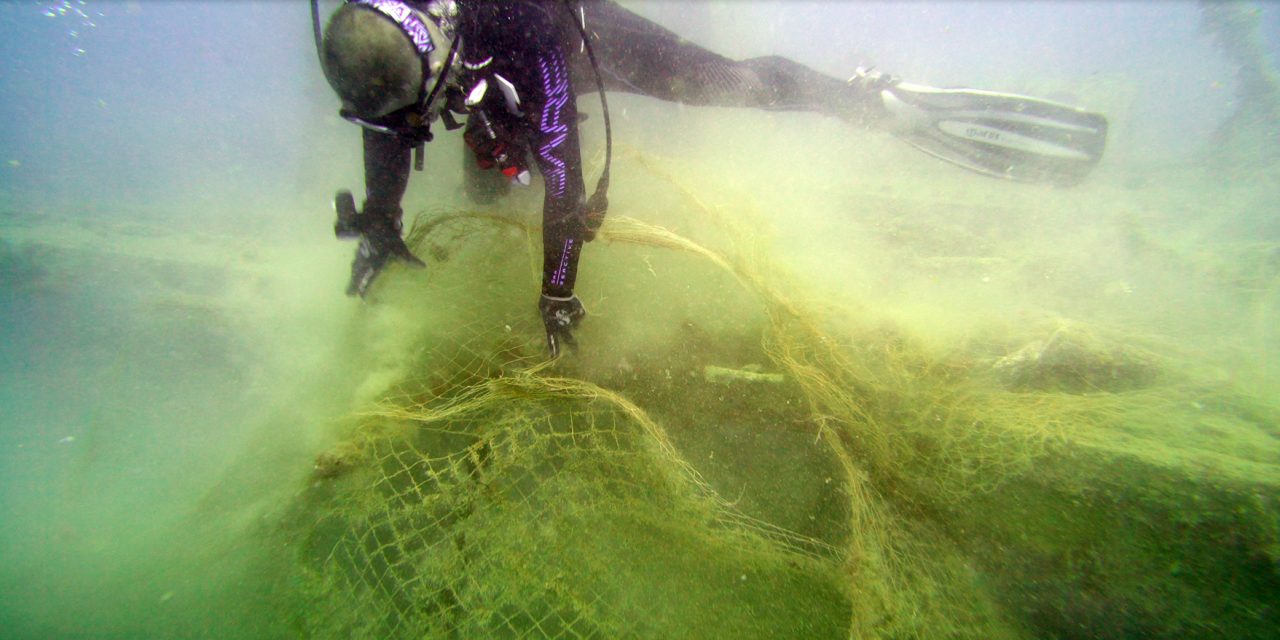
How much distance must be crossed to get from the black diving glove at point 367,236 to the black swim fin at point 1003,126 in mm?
6391

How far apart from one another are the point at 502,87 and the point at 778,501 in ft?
10.0

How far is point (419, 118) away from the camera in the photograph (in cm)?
262

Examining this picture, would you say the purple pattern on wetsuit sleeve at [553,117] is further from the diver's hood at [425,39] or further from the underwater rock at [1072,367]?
the underwater rock at [1072,367]

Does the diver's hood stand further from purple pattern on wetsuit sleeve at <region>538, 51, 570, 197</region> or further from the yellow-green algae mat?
the yellow-green algae mat

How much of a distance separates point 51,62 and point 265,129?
5303 cm

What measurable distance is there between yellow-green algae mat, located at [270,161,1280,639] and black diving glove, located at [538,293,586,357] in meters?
0.16

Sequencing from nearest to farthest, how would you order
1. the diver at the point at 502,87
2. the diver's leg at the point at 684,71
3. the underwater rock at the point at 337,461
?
the underwater rock at the point at 337,461
the diver at the point at 502,87
the diver's leg at the point at 684,71

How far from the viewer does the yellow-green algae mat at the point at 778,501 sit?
1.69m

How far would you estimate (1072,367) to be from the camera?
8.46 feet

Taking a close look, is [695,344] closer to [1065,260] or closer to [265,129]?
[1065,260]

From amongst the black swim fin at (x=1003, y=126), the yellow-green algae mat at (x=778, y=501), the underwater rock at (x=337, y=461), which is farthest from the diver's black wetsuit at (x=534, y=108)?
the black swim fin at (x=1003, y=126)

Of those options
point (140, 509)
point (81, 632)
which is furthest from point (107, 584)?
point (140, 509)

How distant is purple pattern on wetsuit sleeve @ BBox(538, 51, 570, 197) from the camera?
9.24ft

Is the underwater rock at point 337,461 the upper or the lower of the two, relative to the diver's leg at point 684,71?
lower
